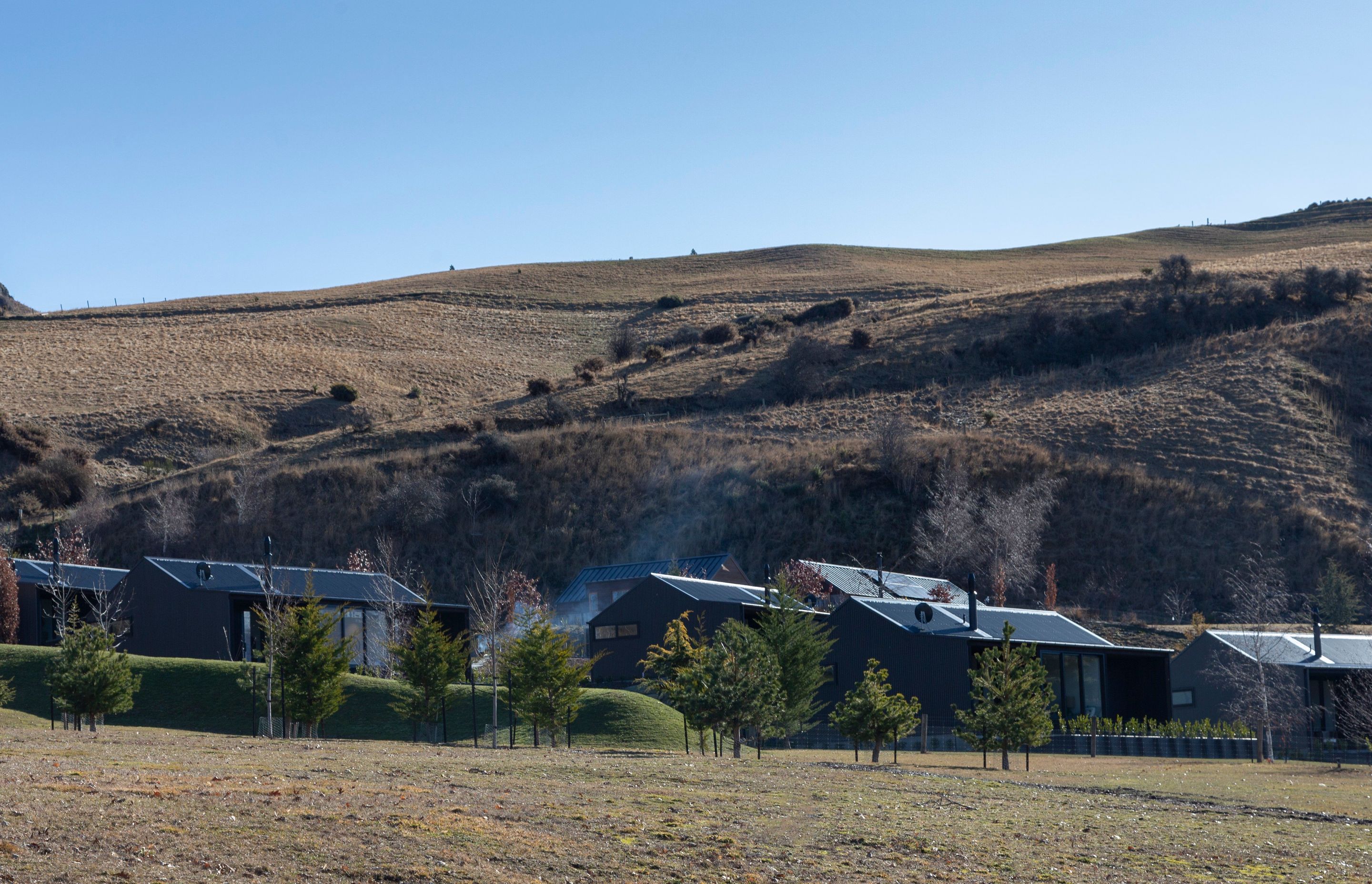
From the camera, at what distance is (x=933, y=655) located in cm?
4216

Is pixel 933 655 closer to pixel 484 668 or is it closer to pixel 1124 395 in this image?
pixel 484 668

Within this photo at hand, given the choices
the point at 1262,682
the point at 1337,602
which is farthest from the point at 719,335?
the point at 1262,682

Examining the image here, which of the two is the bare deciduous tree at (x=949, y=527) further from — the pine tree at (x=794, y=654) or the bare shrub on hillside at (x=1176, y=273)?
the bare shrub on hillside at (x=1176, y=273)

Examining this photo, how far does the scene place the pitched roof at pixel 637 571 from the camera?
58.4 metres

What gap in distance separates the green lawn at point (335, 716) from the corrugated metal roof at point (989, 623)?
938cm

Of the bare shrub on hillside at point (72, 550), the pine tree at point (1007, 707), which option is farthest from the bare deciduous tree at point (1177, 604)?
the bare shrub on hillside at point (72, 550)

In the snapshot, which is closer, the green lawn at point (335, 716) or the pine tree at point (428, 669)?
the pine tree at point (428, 669)

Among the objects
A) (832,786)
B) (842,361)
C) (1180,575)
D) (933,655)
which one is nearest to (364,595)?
(933,655)

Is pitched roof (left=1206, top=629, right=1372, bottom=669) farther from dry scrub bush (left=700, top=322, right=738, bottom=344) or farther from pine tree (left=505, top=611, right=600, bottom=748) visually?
dry scrub bush (left=700, top=322, right=738, bottom=344)

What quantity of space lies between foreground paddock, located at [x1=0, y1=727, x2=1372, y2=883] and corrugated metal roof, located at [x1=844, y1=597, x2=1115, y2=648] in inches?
718

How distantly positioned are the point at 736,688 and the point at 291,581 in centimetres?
2749

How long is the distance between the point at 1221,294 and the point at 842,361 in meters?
30.0

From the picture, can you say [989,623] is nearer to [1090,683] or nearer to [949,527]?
[1090,683]

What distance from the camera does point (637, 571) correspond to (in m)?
58.7
